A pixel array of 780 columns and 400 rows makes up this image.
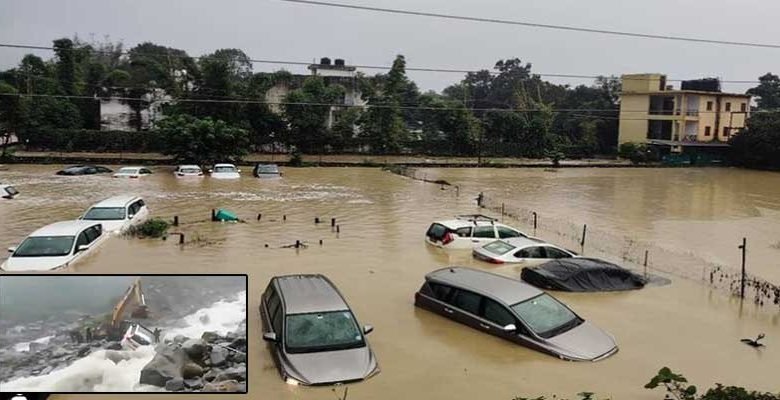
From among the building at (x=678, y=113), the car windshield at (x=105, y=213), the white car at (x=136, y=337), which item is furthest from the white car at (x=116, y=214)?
the building at (x=678, y=113)

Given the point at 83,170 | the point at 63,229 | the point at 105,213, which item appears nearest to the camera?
the point at 63,229

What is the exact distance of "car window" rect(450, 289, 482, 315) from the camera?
40.8ft

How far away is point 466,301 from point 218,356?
8150 mm

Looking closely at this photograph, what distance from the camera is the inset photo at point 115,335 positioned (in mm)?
4777

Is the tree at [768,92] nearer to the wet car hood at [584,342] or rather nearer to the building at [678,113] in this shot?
the building at [678,113]

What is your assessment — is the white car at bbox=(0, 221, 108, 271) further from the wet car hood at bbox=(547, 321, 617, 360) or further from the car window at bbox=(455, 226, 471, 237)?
the wet car hood at bbox=(547, 321, 617, 360)

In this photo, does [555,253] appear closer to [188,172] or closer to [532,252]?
[532,252]

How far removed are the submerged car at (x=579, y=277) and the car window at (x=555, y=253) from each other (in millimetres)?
1346

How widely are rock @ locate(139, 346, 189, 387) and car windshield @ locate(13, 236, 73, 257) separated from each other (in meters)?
12.2

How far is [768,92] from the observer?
289ft

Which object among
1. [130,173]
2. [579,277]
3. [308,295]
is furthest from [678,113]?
[308,295]

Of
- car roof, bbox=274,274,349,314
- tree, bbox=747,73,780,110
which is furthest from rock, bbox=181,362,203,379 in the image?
tree, bbox=747,73,780,110

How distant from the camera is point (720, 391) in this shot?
333 inches

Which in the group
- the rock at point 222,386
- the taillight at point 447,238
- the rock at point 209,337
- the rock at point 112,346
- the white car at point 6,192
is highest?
the rock at point 209,337
